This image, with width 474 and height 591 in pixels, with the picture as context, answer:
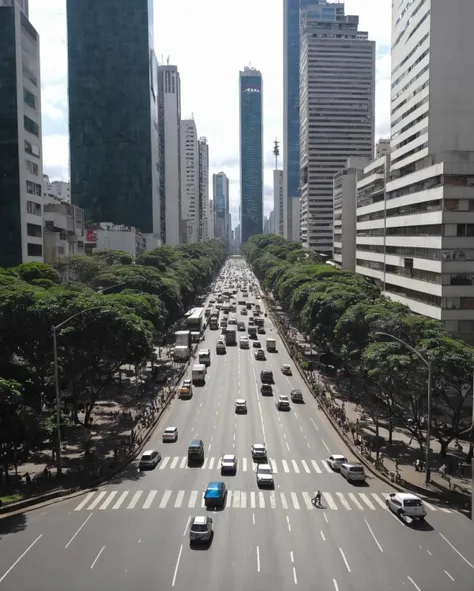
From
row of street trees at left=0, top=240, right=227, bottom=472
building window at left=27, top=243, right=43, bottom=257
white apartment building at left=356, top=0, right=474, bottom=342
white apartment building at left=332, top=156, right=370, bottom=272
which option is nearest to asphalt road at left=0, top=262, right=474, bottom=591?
row of street trees at left=0, top=240, right=227, bottom=472

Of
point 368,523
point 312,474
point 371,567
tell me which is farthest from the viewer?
point 312,474

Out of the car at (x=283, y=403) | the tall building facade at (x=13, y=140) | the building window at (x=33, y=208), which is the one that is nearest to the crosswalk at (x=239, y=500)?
the car at (x=283, y=403)

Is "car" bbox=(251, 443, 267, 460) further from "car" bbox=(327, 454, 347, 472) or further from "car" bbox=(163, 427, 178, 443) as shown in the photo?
"car" bbox=(163, 427, 178, 443)

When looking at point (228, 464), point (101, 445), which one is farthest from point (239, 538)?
point (101, 445)

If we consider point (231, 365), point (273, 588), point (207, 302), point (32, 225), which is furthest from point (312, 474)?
point (207, 302)

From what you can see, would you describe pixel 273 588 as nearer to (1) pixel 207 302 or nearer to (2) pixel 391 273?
(2) pixel 391 273

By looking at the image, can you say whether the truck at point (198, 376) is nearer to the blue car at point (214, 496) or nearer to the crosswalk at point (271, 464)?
the crosswalk at point (271, 464)
